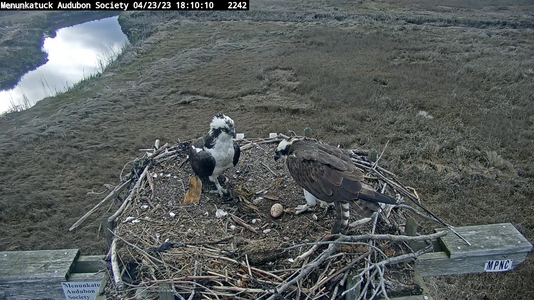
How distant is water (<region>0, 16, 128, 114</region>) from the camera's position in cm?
1476

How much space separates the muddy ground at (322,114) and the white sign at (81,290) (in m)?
2.81

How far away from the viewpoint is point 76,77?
16.4m

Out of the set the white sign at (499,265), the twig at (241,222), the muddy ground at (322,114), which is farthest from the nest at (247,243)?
the muddy ground at (322,114)

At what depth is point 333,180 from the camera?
3.52 metres

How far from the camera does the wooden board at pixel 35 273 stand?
2.87 m

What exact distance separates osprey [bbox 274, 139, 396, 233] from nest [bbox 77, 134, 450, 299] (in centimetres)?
24

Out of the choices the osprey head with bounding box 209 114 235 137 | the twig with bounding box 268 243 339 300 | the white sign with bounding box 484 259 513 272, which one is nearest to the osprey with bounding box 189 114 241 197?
the osprey head with bounding box 209 114 235 137

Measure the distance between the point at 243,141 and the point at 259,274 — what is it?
270 centimetres

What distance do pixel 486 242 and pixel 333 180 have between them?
1.41 m

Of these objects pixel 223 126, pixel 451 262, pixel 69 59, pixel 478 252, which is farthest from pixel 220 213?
pixel 69 59

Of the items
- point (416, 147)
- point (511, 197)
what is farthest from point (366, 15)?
point (511, 197)

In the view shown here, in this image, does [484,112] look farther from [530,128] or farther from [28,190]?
[28,190]

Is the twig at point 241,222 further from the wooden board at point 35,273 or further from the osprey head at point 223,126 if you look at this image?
the wooden board at point 35,273

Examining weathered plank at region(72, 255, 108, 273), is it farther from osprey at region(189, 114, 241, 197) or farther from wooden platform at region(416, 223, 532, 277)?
wooden platform at region(416, 223, 532, 277)
